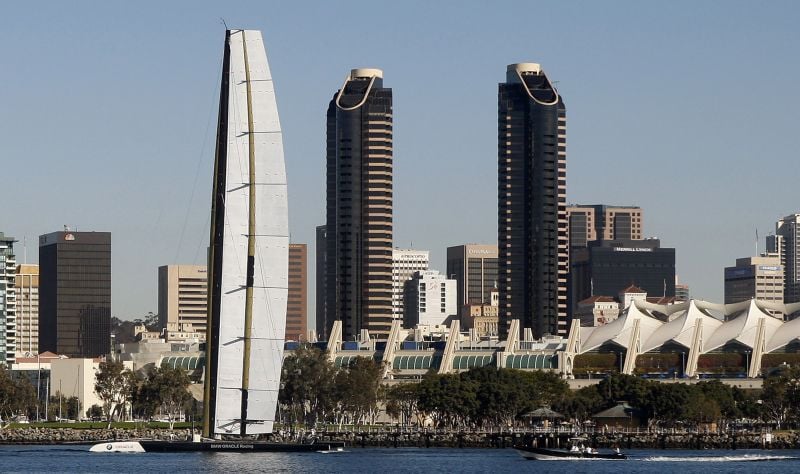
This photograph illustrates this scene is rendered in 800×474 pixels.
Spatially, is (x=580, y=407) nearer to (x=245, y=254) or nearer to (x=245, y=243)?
(x=245, y=254)

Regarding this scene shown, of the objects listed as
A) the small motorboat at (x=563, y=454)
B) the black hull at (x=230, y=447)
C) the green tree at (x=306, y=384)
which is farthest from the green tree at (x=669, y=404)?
the black hull at (x=230, y=447)

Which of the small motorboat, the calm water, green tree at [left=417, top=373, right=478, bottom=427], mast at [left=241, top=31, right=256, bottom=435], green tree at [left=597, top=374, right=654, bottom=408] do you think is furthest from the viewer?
green tree at [left=597, top=374, right=654, bottom=408]

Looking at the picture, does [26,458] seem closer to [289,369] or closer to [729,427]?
[289,369]

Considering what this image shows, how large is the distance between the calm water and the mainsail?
4650 millimetres

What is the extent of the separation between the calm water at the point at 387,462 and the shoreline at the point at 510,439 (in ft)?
19.9

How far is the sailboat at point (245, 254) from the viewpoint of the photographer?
4783 inches

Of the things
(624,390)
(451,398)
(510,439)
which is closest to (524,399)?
(451,398)

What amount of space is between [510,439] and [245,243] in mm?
55384

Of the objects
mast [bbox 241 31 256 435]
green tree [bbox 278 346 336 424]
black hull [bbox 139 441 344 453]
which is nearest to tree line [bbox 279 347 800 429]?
green tree [bbox 278 346 336 424]

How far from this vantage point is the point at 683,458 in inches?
5842

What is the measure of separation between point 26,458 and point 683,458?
169 feet

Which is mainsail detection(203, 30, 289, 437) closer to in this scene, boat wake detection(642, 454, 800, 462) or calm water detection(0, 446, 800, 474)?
calm water detection(0, 446, 800, 474)

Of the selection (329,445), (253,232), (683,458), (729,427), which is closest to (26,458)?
(329,445)

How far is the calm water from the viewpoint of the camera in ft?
398
